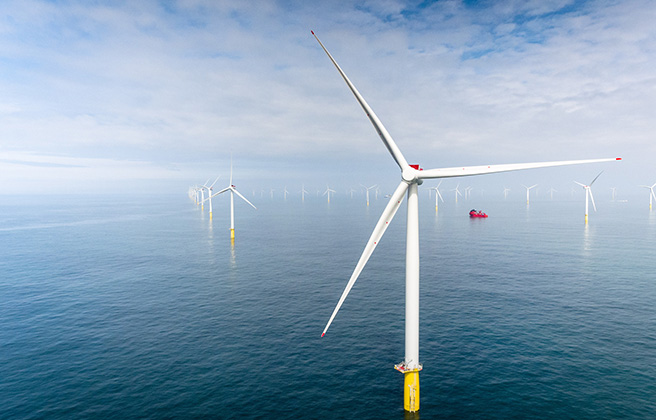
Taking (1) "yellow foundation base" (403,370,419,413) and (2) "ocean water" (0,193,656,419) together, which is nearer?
(1) "yellow foundation base" (403,370,419,413)

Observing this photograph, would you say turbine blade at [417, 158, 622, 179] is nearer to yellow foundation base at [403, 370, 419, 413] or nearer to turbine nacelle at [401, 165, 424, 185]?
turbine nacelle at [401, 165, 424, 185]

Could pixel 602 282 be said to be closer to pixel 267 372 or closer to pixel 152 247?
pixel 267 372

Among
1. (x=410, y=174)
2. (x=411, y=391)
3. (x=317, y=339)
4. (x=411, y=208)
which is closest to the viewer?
(x=410, y=174)

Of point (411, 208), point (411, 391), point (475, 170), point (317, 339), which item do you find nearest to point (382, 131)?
point (411, 208)

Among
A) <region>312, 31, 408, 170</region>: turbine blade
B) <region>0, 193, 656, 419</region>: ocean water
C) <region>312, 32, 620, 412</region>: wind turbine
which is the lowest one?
<region>0, 193, 656, 419</region>: ocean water

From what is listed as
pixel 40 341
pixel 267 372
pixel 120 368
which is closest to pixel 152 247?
pixel 40 341

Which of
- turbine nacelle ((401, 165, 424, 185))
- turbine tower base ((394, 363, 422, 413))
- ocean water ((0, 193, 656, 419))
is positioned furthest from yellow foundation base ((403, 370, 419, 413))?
turbine nacelle ((401, 165, 424, 185))

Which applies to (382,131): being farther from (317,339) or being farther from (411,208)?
(317,339)

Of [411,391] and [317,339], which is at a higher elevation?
[411,391]

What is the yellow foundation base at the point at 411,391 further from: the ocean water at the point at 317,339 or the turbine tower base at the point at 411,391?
the ocean water at the point at 317,339
